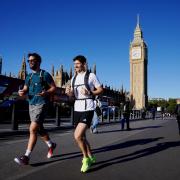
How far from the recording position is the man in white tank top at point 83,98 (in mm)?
5352

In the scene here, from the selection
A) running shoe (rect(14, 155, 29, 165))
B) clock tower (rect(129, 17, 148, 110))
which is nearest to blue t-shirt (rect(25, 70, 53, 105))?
running shoe (rect(14, 155, 29, 165))

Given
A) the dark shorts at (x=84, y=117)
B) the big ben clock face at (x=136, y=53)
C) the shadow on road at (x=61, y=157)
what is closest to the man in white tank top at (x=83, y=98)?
the dark shorts at (x=84, y=117)

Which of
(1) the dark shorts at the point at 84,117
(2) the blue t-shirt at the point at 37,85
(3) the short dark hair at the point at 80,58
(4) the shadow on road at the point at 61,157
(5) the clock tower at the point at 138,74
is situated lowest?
(4) the shadow on road at the point at 61,157

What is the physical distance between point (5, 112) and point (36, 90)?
1677 cm

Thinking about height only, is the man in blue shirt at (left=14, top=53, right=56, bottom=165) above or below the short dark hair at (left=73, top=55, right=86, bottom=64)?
below

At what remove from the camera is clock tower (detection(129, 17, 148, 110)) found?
118688 mm

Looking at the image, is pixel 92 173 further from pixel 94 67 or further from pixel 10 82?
pixel 94 67

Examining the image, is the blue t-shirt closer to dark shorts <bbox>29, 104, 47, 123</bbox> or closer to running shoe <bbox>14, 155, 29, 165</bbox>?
dark shorts <bbox>29, 104, 47, 123</bbox>

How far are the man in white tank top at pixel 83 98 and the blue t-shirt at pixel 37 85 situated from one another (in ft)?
1.56

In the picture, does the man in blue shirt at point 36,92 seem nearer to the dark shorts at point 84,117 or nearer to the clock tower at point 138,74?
the dark shorts at point 84,117

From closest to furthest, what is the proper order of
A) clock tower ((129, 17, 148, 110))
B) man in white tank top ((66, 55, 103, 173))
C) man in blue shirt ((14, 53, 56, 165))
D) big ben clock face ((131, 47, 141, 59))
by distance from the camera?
man in white tank top ((66, 55, 103, 173)), man in blue shirt ((14, 53, 56, 165)), clock tower ((129, 17, 148, 110)), big ben clock face ((131, 47, 141, 59))

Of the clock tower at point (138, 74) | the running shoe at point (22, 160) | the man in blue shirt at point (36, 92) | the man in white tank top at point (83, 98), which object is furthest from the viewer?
the clock tower at point (138, 74)

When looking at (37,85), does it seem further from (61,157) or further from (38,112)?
(61,157)

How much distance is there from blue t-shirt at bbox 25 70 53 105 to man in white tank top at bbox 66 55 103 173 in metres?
0.48
